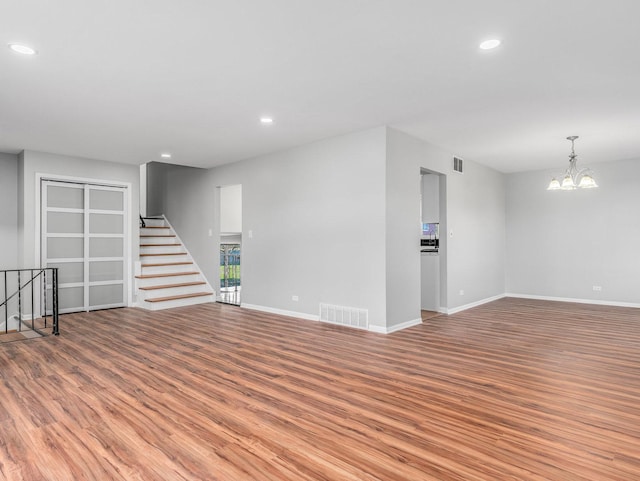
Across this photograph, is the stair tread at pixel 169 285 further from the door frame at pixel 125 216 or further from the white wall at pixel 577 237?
the white wall at pixel 577 237

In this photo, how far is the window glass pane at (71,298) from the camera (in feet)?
21.8

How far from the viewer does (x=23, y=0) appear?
92.3 inches

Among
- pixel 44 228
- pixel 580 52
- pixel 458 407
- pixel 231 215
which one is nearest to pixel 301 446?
pixel 458 407

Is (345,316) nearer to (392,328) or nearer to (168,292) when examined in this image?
(392,328)

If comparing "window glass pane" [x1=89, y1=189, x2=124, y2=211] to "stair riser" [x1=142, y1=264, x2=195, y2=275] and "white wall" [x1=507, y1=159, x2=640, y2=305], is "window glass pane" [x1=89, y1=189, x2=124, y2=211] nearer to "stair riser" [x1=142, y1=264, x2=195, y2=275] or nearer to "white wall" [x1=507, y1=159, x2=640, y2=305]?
"stair riser" [x1=142, y1=264, x2=195, y2=275]

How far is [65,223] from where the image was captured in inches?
264

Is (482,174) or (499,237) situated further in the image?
(499,237)

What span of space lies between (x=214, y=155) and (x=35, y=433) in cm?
498

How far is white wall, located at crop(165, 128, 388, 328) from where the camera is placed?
5156 millimetres

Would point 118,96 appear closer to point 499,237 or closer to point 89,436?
point 89,436

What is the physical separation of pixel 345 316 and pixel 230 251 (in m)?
4.00

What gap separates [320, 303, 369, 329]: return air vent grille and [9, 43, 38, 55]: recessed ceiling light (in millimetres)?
4276

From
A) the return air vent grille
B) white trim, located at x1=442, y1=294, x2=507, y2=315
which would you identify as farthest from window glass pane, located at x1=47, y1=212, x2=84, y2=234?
white trim, located at x1=442, y1=294, x2=507, y2=315

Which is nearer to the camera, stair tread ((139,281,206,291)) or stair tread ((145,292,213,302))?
stair tread ((145,292,213,302))
